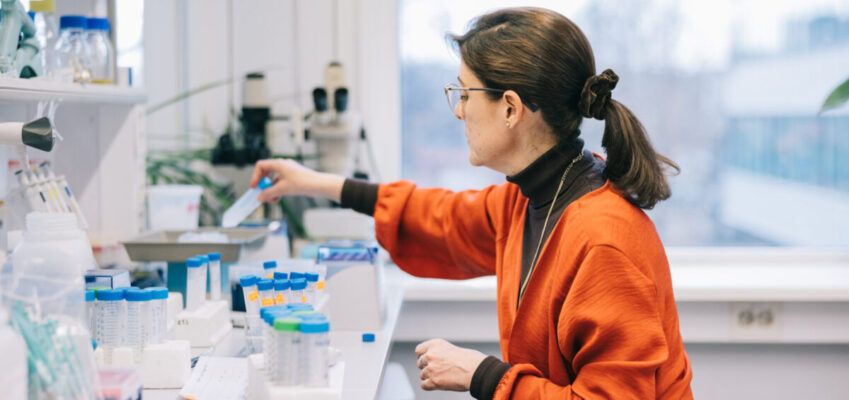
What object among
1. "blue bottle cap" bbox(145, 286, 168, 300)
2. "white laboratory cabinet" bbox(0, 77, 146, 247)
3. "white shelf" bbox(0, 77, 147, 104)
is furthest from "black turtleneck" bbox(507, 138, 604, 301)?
"white laboratory cabinet" bbox(0, 77, 146, 247)

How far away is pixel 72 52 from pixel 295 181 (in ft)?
1.96

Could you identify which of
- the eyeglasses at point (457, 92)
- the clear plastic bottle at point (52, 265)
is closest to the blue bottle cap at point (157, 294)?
the clear plastic bottle at point (52, 265)

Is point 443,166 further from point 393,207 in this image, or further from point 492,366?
point 492,366

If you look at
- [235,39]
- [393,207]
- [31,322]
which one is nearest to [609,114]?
[393,207]

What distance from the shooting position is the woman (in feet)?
4.82

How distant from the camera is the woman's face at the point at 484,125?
67.4 inches

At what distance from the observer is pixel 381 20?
316 centimetres

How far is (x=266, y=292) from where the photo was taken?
1.62m

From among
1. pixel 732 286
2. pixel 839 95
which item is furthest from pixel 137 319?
pixel 839 95

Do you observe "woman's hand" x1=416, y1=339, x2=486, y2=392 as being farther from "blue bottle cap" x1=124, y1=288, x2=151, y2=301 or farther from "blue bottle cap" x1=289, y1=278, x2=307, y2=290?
"blue bottle cap" x1=124, y1=288, x2=151, y2=301

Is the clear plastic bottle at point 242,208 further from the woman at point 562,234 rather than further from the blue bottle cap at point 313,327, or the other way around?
the blue bottle cap at point 313,327

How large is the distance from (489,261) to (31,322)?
3.73 ft

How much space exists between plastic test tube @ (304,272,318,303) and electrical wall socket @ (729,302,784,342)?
A: 1.47 m

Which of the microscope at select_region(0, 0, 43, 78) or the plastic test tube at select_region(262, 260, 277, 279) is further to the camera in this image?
the plastic test tube at select_region(262, 260, 277, 279)
